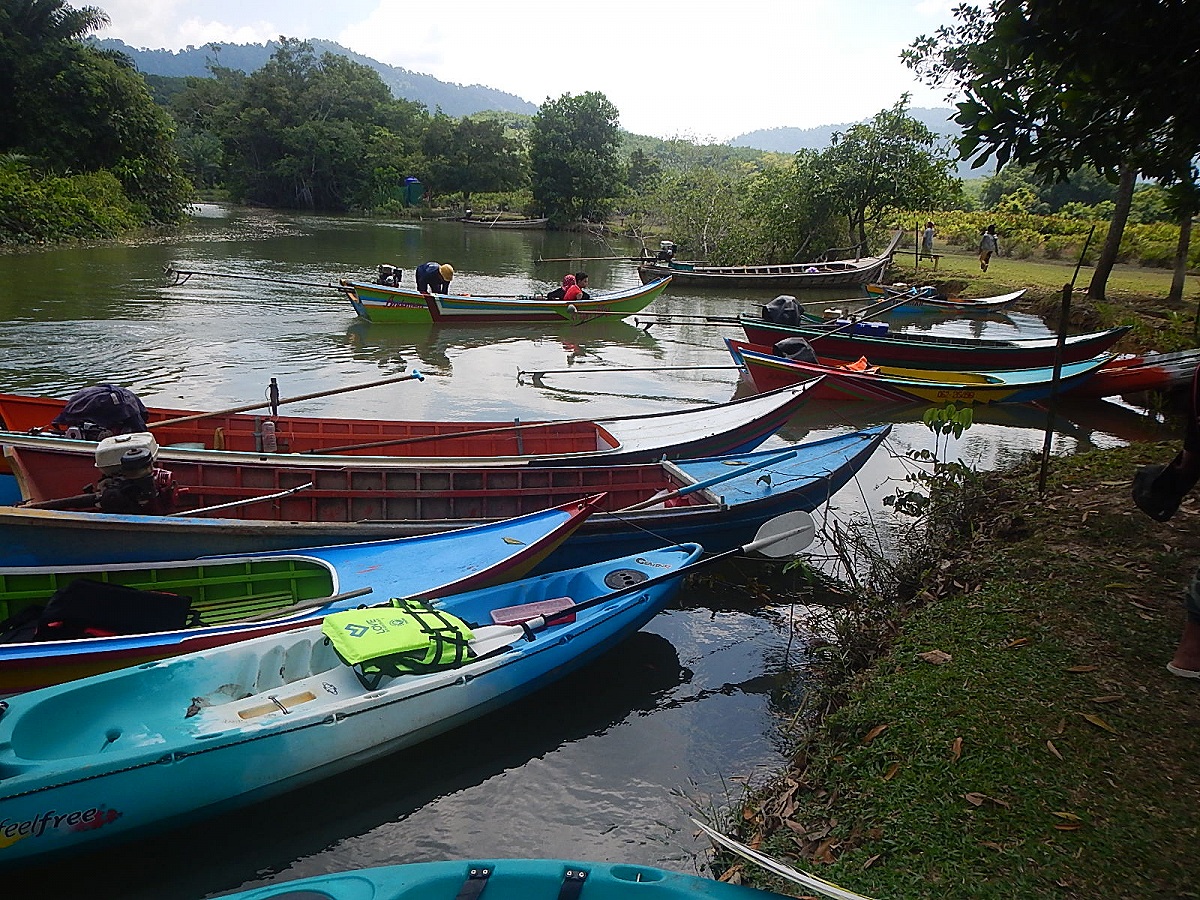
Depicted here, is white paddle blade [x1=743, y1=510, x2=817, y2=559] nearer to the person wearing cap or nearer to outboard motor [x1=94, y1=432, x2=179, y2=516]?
outboard motor [x1=94, y1=432, x2=179, y2=516]

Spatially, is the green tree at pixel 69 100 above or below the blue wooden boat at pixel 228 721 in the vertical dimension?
above

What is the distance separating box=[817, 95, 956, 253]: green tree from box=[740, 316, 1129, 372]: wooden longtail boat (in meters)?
13.4

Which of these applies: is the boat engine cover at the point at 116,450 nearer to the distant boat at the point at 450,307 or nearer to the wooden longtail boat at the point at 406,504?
the wooden longtail boat at the point at 406,504

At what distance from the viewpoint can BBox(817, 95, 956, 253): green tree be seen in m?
25.9

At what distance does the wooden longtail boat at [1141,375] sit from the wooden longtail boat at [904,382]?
0.22 m

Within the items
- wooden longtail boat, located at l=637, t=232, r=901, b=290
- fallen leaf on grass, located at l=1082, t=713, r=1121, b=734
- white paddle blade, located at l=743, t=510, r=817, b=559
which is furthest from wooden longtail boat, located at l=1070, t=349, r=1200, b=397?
wooden longtail boat, located at l=637, t=232, r=901, b=290

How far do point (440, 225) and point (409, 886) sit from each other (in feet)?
156

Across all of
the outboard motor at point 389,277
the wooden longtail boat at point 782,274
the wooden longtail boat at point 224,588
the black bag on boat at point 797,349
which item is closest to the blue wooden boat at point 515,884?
the wooden longtail boat at point 224,588

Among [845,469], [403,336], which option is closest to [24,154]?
[403,336]

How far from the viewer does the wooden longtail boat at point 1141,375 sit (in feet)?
36.6

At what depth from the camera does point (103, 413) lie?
6.96 meters

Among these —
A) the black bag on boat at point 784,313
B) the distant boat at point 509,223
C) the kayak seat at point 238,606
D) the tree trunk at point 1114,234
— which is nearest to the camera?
the kayak seat at point 238,606

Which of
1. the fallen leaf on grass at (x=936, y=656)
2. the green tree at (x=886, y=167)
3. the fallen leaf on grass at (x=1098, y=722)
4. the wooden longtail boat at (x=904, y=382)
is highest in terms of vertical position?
the green tree at (x=886, y=167)

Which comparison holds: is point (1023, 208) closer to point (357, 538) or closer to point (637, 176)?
A: point (637, 176)
